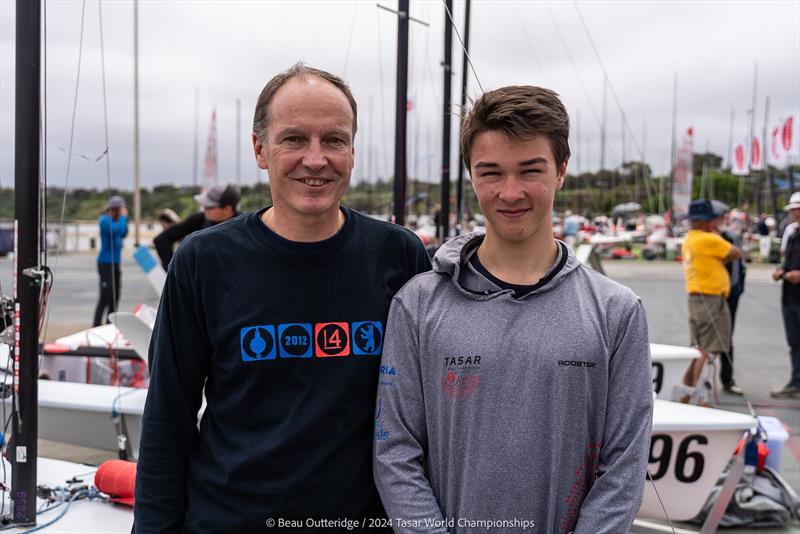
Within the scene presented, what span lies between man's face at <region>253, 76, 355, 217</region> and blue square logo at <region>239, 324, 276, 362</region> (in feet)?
0.87

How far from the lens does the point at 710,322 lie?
628 cm

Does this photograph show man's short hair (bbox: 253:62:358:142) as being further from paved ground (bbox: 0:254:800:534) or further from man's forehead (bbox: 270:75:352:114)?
paved ground (bbox: 0:254:800:534)

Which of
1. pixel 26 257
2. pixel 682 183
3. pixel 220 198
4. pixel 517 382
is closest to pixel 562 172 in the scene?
pixel 517 382

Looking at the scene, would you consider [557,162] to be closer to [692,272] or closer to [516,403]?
[516,403]

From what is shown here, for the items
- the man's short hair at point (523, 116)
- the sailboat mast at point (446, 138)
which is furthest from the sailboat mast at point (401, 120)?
the sailboat mast at point (446, 138)

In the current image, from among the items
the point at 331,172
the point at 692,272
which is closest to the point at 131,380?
the point at 331,172

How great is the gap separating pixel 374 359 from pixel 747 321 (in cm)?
1106

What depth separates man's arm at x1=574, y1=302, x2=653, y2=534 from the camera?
4.58 ft

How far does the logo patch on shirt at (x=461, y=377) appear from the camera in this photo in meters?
1.44

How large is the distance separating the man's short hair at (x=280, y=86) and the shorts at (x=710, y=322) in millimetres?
5530

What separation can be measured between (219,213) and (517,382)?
477cm

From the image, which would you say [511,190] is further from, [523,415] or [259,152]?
[259,152]

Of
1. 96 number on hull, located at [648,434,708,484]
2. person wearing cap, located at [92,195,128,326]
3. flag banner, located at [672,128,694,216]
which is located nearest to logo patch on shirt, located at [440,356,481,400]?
96 number on hull, located at [648,434,708,484]

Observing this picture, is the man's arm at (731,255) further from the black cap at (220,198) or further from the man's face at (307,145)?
the man's face at (307,145)
